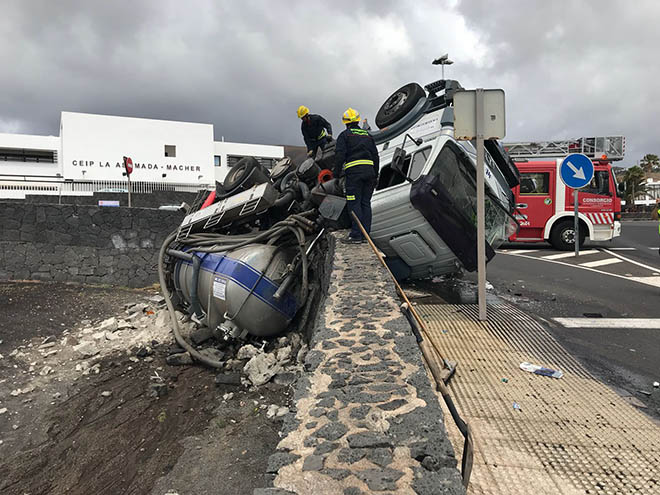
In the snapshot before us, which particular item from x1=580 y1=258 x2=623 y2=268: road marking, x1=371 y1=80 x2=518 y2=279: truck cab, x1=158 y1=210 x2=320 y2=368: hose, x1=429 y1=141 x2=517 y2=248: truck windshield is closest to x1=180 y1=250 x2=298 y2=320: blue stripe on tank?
x1=158 y1=210 x2=320 y2=368: hose

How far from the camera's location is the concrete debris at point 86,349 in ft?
18.2

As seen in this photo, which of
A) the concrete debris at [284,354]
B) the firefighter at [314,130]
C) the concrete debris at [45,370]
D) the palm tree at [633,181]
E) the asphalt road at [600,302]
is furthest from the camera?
the palm tree at [633,181]

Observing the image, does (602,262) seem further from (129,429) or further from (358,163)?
(129,429)

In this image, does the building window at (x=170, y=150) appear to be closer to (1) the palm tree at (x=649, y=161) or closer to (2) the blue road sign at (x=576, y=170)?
(2) the blue road sign at (x=576, y=170)

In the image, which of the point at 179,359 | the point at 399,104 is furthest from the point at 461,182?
the point at 179,359

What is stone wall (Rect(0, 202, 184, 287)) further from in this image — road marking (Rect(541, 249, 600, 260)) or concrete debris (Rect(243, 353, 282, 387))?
road marking (Rect(541, 249, 600, 260))

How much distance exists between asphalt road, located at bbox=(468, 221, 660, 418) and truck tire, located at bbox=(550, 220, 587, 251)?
1.27ft

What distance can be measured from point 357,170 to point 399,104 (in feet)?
8.96

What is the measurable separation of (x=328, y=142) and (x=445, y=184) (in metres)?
3.03

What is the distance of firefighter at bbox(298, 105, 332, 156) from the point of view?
7.73 m

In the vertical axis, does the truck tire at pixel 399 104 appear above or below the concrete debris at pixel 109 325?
above

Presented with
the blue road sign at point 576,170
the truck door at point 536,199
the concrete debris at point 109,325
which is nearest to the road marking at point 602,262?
the blue road sign at point 576,170

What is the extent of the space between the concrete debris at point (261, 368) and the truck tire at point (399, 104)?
14.8ft

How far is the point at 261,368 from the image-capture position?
459 centimetres
